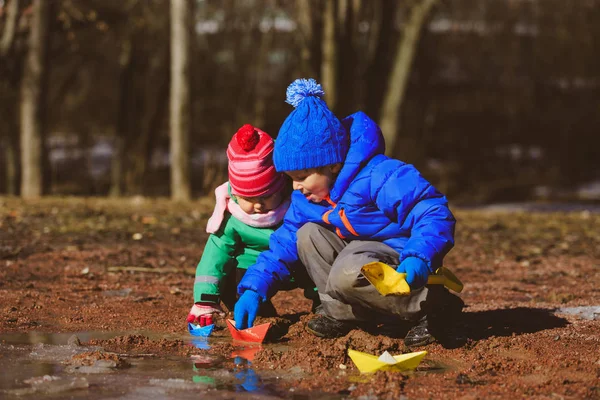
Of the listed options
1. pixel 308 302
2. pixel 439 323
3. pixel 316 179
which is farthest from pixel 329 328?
pixel 308 302

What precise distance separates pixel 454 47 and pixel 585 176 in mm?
6700

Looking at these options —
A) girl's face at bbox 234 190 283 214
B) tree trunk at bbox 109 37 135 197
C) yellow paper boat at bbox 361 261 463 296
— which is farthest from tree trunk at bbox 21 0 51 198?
yellow paper boat at bbox 361 261 463 296

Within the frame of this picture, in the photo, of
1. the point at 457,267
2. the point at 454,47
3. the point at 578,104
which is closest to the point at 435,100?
the point at 454,47

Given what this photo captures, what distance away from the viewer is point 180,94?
13.5 metres

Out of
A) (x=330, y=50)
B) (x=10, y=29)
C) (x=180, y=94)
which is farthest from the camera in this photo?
(x=10, y=29)

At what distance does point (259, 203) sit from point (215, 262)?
14.7 inches

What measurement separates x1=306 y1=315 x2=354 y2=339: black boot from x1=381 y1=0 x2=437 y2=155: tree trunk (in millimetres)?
9731

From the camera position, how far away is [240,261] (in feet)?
15.0

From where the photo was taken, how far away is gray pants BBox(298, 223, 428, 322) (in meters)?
3.84

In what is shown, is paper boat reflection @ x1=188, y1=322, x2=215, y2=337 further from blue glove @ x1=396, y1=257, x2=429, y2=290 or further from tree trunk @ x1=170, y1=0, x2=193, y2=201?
tree trunk @ x1=170, y1=0, x2=193, y2=201

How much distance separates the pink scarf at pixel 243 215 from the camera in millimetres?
4391

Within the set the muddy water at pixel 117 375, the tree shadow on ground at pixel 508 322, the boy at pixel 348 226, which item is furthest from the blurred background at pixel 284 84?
the muddy water at pixel 117 375

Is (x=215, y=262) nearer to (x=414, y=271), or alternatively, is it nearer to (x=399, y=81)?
(x=414, y=271)

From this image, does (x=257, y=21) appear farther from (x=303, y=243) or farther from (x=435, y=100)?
(x=303, y=243)
